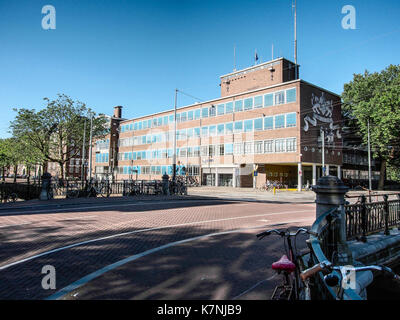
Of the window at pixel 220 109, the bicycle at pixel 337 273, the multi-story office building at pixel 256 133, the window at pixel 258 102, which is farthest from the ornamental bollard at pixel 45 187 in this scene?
the window at pixel 220 109

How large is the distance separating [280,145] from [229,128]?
9.46 metres

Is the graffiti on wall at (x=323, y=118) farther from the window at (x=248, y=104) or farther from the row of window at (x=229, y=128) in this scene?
the window at (x=248, y=104)

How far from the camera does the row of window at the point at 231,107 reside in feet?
120

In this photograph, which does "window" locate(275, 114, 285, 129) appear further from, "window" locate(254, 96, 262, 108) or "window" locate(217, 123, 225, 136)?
"window" locate(217, 123, 225, 136)

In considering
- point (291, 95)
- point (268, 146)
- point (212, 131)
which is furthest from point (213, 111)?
point (291, 95)

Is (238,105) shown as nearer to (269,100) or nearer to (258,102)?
(258,102)

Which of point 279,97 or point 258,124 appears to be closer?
point 279,97

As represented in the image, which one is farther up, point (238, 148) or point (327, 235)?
point (238, 148)

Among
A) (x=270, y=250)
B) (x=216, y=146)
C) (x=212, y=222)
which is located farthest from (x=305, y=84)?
(x=270, y=250)

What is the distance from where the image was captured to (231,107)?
4300 cm

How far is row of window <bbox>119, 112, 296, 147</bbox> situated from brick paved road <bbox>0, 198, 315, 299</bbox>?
1154 inches

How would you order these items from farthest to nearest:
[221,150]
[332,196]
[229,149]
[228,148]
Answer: [221,150] → [228,148] → [229,149] → [332,196]

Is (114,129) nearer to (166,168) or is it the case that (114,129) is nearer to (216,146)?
(166,168)
